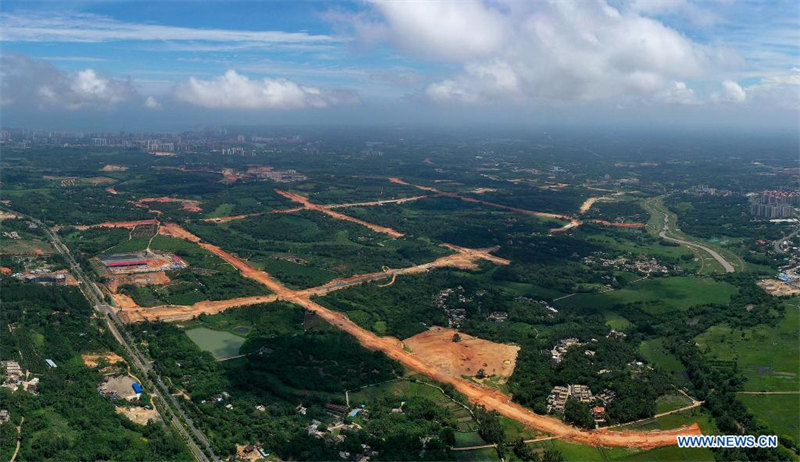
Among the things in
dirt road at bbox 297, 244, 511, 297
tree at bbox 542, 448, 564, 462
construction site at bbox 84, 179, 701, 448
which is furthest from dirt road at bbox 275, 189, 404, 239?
tree at bbox 542, 448, 564, 462

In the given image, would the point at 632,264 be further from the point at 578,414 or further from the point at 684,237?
the point at 578,414

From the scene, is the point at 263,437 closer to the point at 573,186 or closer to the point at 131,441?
the point at 131,441

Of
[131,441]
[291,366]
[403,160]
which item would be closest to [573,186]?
[403,160]

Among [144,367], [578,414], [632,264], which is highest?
[632,264]

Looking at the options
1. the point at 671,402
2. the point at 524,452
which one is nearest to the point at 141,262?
the point at 524,452

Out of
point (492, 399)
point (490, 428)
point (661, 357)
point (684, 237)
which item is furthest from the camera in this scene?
point (684, 237)

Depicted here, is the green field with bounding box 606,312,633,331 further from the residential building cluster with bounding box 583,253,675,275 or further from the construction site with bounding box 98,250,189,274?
the construction site with bounding box 98,250,189,274

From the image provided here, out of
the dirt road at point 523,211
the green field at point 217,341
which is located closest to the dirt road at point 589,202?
the dirt road at point 523,211
